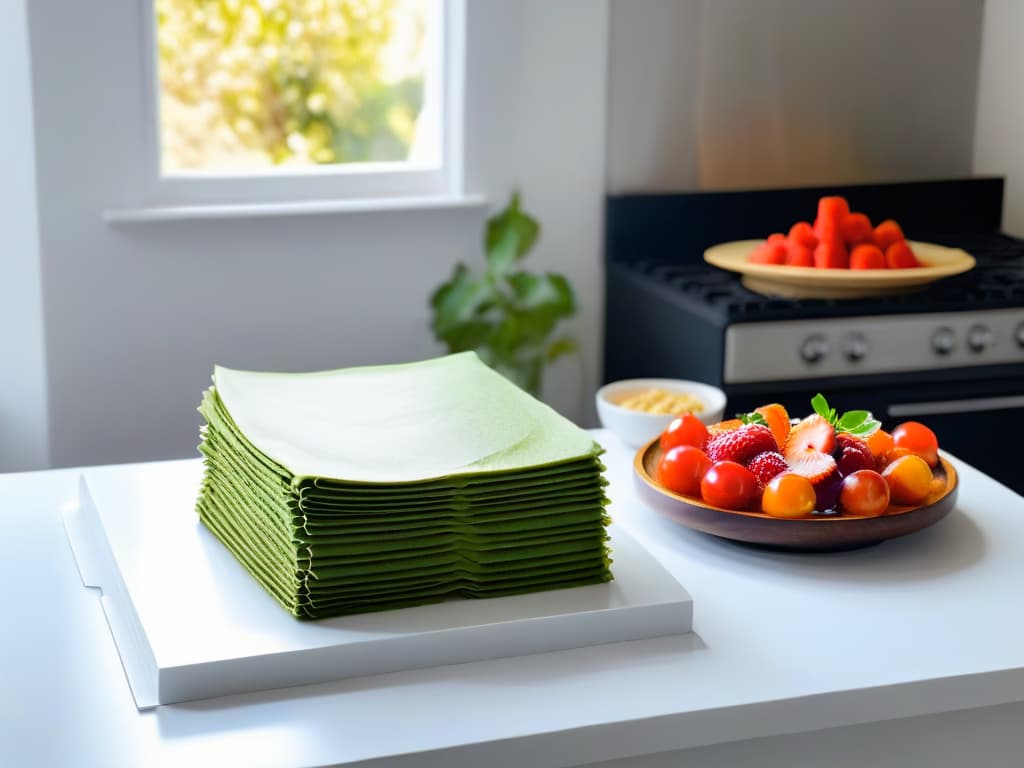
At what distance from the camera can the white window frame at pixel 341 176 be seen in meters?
2.97

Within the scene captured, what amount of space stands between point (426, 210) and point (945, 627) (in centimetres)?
210

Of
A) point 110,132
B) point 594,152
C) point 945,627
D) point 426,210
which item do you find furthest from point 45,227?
point 945,627

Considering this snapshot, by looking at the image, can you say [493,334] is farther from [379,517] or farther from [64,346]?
[379,517]

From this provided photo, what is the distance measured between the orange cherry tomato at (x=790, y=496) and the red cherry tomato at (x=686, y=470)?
3.6 inches

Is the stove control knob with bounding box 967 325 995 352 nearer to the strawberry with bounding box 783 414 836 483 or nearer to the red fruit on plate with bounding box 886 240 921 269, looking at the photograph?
the red fruit on plate with bounding box 886 240 921 269

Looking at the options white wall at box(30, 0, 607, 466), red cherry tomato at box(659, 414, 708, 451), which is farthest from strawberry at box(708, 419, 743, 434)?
white wall at box(30, 0, 607, 466)

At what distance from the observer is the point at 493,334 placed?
10.2 ft

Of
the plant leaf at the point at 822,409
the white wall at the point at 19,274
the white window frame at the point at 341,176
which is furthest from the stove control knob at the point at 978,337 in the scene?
the white wall at the point at 19,274

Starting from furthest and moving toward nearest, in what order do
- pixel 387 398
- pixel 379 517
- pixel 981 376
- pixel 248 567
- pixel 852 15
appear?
pixel 852 15 < pixel 981 376 < pixel 387 398 < pixel 248 567 < pixel 379 517

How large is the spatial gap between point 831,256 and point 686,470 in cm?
151

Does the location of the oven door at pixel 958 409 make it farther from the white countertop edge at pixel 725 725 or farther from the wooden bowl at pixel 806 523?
the white countertop edge at pixel 725 725

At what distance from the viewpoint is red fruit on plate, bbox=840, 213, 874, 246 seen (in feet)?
9.45

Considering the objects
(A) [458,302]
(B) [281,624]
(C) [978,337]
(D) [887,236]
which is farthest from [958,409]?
(B) [281,624]

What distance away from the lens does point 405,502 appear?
116 centimetres
